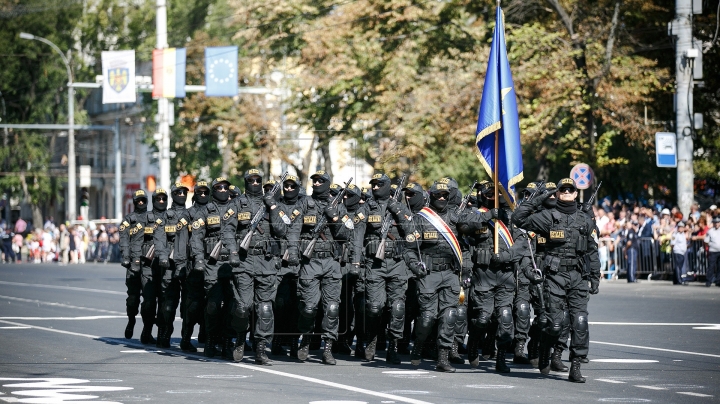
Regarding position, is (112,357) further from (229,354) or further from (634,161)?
(634,161)

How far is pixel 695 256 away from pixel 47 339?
15.1m

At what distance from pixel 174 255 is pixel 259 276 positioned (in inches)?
81.5

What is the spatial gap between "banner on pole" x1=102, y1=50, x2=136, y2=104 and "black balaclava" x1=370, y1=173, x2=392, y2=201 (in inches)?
919

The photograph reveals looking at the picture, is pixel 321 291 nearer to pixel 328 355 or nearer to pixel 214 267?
pixel 328 355

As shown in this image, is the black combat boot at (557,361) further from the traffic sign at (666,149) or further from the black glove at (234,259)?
the traffic sign at (666,149)

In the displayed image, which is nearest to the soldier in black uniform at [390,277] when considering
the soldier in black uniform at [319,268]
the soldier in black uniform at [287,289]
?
the soldier in black uniform at [319,268]

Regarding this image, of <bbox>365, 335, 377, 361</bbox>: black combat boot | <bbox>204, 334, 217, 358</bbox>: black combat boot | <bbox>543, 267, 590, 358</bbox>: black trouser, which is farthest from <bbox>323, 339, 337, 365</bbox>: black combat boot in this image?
<bbox>543, 267, 590, 358</bbox>: black trouser

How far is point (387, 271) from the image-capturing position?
45.6 feet

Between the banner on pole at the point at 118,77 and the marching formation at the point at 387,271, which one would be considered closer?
the marching formation at the point at 387,271

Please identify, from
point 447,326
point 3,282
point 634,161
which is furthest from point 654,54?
point 447,326

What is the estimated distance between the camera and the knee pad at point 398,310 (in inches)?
539

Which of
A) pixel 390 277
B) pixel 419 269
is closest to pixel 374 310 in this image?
pixel 390 277

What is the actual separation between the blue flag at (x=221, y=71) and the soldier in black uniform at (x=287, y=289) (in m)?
20.3

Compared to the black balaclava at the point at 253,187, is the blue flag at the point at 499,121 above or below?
above
